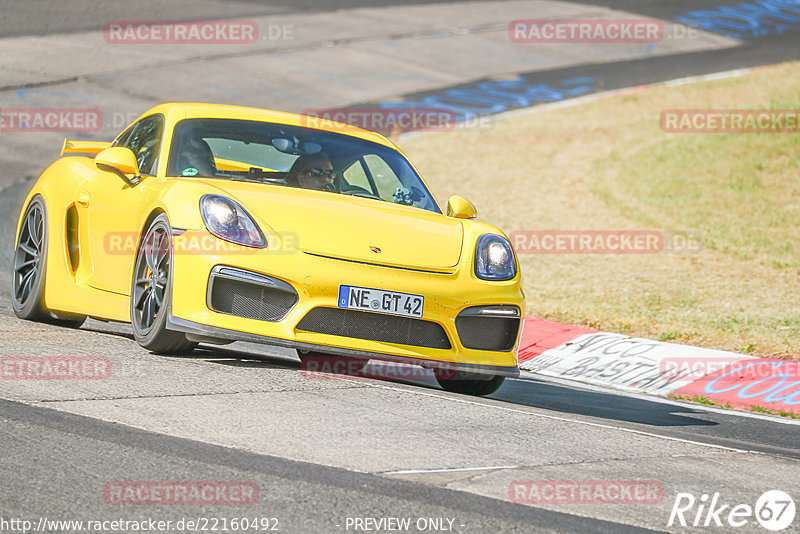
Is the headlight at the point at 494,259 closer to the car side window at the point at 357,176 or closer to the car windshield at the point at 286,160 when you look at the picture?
the car windshield at the point at 286,160

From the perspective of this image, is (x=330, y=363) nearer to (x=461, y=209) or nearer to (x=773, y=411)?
(x=461, y=209)

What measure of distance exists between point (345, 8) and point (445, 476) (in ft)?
82.0

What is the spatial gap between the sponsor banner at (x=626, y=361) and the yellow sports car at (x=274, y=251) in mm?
1896

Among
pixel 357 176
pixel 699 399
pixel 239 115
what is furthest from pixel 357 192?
pixel 699 399

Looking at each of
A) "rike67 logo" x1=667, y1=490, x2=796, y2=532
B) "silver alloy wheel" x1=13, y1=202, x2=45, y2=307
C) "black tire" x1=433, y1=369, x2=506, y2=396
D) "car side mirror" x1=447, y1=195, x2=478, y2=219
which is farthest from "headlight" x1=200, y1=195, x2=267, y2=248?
"rike67 logo" x1=667, y1=490, x2=796, y2=532

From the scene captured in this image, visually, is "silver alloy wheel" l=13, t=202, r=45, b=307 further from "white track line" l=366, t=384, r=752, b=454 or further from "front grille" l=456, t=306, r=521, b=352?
"front grille" l=456, t=306, r=521, b=352

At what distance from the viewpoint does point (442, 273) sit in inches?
246

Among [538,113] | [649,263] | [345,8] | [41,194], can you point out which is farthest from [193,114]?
[345,8]

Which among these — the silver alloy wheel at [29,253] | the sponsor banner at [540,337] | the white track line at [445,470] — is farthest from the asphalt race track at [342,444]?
the sponsor banner at [540,337]

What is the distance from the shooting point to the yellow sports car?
5.87 m

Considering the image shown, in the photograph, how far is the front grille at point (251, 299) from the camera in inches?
230

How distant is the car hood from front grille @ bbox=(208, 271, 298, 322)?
276 millimetres

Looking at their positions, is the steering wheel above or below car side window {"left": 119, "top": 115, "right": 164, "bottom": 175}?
below

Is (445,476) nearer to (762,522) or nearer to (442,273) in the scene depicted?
(762,522)
